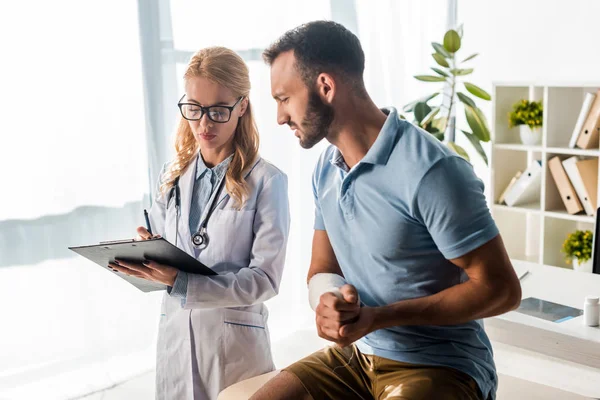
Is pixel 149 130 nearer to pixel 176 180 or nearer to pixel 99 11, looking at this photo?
pixel 99 11

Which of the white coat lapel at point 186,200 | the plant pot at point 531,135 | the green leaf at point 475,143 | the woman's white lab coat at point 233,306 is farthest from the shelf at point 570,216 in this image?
the white coat lapel at point 186,200

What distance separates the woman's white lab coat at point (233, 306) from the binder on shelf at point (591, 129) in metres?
2.63

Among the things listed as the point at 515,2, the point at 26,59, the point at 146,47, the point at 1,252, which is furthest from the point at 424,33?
the point at 1,252

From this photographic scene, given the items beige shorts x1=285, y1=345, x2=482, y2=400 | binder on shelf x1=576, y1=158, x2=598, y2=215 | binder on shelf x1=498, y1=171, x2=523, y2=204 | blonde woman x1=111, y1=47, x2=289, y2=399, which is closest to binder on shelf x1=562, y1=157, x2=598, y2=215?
binder on shelf x1=576, y1=158, x2=598, y2=215

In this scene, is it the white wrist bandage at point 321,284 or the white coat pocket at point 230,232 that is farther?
the white coat pocket at point 230,232

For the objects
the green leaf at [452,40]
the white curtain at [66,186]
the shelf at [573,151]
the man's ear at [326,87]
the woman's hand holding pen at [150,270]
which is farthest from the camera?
the green leaf at [452,40]

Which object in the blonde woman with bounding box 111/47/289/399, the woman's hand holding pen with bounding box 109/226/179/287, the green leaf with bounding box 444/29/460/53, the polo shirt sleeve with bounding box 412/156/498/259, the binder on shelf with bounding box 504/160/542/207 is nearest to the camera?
the polo shirt sleeve with bounding box 412/156/498/259

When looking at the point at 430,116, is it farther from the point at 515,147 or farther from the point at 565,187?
the point at 565,187

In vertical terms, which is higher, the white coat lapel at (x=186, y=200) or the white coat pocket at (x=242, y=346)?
the white coat lapel at (x=186, y=200)

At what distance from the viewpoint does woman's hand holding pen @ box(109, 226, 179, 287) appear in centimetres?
195

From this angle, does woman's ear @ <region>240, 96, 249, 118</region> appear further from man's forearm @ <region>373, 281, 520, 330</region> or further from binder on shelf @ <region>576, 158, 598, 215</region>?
binder on shelf @ <region>576, 158, 598, 215</region>

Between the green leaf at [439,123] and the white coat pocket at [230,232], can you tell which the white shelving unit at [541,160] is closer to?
the green leaf at [439,123]

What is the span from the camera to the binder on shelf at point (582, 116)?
4148mm

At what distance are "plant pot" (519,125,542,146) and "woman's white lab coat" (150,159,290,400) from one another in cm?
274
